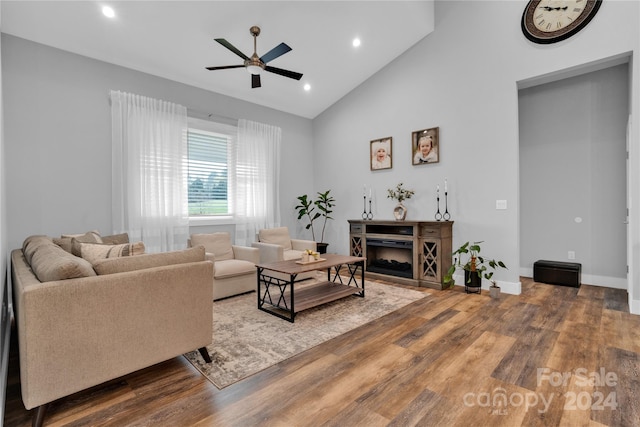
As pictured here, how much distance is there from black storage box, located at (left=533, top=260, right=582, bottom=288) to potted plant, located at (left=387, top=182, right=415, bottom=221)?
6.97 feet

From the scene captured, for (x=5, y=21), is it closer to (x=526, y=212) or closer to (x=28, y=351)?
(x=28, y=351)

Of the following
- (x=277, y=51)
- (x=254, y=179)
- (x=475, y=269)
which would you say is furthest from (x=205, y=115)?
(x=475, y=269)

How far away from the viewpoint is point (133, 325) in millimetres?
1917

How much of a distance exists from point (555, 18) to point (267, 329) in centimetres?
507

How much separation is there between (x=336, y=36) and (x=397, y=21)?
944 mm

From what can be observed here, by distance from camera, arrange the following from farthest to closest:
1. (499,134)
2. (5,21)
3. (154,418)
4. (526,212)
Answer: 1. (526,212)
2. (499,134)
3. (5,21)
4. (154,418)

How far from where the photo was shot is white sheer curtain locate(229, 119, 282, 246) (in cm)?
545

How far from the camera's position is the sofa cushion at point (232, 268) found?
393cm

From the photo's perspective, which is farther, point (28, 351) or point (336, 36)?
point (336, 36)

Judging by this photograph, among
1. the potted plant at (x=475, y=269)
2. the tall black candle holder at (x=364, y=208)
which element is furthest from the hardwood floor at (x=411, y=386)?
the tall black candle holder at (x=364, y=208)

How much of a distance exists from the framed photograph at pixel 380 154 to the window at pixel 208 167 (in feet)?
8.43

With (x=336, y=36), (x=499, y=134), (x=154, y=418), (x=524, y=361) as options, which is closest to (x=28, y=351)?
(x=154, y=418)

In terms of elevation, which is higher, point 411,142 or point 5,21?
point 5,21

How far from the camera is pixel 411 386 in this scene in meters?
2.03
